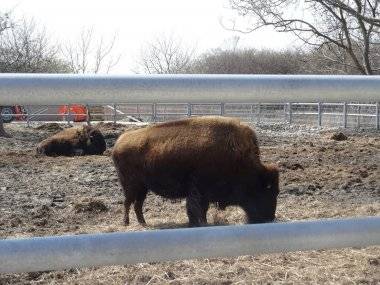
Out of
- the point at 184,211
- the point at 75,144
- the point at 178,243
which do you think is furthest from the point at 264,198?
the point at 75,144

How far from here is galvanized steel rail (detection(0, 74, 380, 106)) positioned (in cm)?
151

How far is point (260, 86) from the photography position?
1625 mm

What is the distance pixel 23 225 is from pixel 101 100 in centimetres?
534

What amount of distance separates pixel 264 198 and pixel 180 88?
485 centimetres

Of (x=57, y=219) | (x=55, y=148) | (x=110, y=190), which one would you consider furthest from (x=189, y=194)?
(x=55, y=148)

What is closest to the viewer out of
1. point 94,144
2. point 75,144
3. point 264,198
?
point 264,198

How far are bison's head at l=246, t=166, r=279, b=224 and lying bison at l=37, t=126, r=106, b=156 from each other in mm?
8535

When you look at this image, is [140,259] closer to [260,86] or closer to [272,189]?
[260,86]

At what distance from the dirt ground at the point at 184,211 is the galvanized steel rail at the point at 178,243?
8.03 feet

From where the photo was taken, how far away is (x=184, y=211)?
7504 millimetres

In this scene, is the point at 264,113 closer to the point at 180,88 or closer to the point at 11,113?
the point at 11,113

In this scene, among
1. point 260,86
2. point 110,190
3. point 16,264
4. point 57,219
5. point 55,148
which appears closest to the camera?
point 16,264

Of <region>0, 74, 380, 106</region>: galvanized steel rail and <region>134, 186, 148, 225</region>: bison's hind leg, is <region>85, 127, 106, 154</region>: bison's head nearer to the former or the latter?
<region>134, 186, 148, 225</region>: bison's hind leg

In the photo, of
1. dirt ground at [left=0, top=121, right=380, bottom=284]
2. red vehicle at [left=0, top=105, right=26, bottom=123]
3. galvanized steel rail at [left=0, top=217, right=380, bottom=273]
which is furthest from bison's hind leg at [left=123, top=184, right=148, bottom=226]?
red vehicle at [left=0, top=105, right=26, bottom=123]
